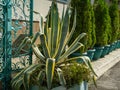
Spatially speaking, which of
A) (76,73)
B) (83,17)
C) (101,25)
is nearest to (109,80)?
(83,17)

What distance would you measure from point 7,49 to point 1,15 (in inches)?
21.4

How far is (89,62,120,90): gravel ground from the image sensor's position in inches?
233

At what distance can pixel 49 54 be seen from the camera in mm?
4602

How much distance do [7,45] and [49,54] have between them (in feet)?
2.24

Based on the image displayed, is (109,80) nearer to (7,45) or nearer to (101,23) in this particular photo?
(101,23)

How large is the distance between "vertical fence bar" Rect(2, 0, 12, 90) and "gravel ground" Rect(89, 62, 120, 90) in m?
1.88

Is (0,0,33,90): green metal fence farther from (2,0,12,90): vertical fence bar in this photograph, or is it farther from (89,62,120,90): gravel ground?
(89,62,120,90): gravel ground

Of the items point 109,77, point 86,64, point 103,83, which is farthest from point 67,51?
point 109,77

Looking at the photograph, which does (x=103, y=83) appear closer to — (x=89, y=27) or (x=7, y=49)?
(x=89, y=27)

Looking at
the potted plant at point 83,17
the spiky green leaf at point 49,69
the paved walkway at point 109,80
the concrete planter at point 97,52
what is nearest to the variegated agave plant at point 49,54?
the spiky green leaf at point 49,69

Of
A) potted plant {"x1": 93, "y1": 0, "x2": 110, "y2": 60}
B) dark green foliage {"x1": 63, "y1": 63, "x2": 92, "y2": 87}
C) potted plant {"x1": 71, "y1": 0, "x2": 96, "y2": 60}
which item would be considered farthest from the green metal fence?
potted plant {"x1": 93, "y1": 0, "x2": 110, "y2": 60}

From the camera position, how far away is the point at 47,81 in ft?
13.7

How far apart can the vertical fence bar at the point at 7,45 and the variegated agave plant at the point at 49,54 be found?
0.48ft

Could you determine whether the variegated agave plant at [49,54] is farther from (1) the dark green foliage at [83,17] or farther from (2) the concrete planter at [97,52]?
(2) the concrete planter at [97,52]
